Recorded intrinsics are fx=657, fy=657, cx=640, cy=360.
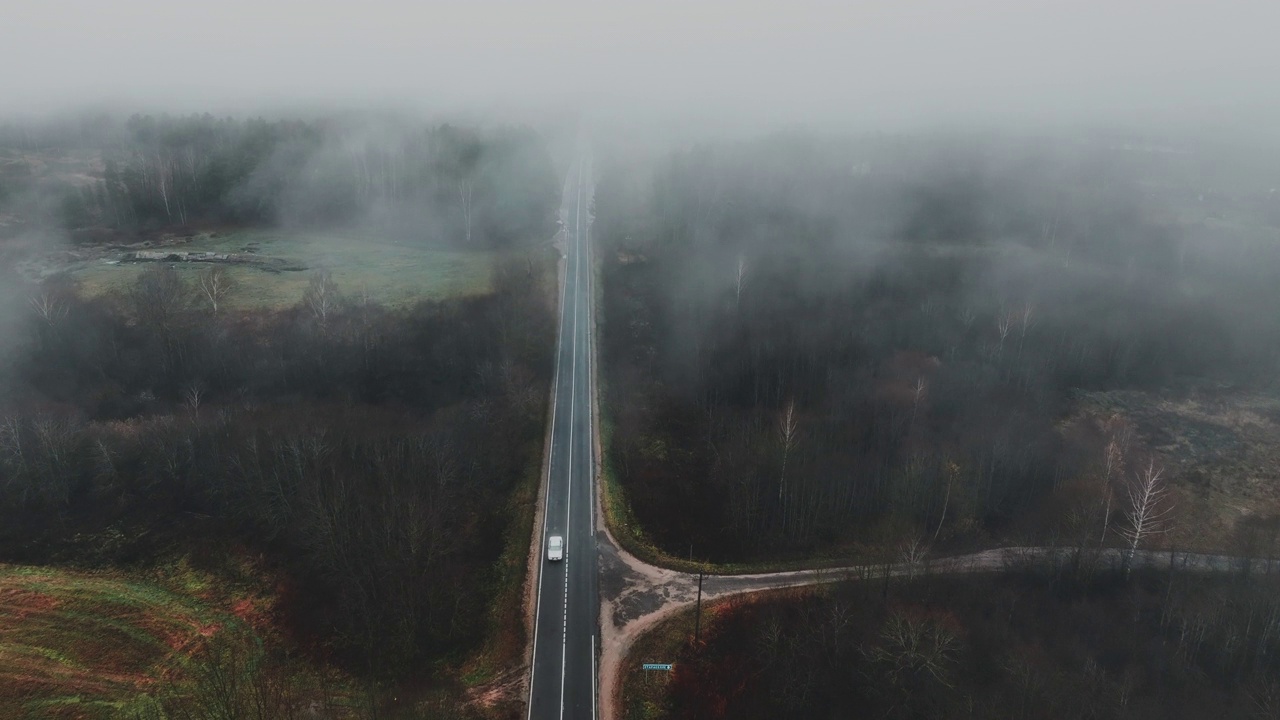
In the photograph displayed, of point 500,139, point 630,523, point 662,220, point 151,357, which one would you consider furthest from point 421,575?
point 500,139

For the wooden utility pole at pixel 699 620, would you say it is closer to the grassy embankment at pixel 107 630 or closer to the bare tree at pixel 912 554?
the bare tree at pixel 912 554

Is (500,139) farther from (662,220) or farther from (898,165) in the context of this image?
(898,165)

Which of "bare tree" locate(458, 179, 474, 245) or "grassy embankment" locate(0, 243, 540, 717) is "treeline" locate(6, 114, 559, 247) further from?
"grassy embankment" locate(0, 243, 540, 717)

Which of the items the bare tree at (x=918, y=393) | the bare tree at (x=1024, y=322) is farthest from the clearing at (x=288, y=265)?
the bare tree at (x=1024, y=322)

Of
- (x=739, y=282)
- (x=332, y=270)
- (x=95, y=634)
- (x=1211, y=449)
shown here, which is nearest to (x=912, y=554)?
(x=1211, y=449)

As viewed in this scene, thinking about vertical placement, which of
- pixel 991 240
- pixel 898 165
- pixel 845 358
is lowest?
pixel 845 358

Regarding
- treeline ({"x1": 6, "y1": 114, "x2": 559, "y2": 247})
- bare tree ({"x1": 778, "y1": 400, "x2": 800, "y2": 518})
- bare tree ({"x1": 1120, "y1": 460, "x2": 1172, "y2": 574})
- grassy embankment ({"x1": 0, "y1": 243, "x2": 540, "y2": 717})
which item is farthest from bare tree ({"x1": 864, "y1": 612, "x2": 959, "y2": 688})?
treeline ({"x1": 6, "y1": 114, "x2": 559, "y2": 247})
